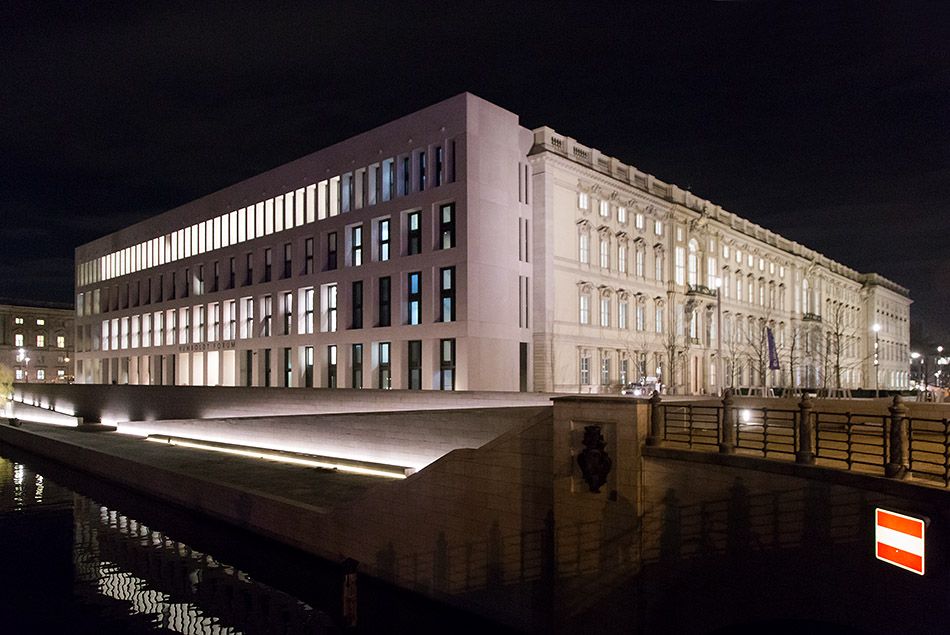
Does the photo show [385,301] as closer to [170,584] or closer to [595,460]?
[170,584]

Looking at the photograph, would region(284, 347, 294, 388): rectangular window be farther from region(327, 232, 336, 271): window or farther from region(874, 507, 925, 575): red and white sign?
region(874, 507, 925, 575): red and white sign

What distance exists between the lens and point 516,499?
16.5 m

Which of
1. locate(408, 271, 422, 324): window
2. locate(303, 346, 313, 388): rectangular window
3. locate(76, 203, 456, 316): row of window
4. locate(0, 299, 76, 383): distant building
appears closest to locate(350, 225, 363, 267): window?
locate(76, 203, 456, 316): row of window

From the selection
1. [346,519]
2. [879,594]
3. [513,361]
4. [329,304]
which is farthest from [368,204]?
[879,594]

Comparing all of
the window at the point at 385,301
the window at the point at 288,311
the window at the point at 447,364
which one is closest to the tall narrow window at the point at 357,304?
the window at the point at 385,301

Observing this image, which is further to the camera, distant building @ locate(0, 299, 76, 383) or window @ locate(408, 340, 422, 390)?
distant building @ locate(0, 299, 76, 383)

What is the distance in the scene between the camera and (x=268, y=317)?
171 ft

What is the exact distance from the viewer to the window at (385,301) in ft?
139

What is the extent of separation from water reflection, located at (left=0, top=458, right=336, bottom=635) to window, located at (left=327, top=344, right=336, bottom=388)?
1904cm

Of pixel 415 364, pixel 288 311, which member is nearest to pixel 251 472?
pixel 415 364

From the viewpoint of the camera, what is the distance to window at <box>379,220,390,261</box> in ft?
140

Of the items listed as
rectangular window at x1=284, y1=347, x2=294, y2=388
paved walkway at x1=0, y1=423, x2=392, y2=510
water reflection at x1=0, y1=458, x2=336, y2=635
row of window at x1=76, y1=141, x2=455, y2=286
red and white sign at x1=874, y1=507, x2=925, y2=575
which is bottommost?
water reflection at x1=0, y1=458, x2=336, y2=635

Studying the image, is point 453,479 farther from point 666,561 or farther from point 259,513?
point 259,513

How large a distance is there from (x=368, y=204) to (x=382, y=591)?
94.3 feet
